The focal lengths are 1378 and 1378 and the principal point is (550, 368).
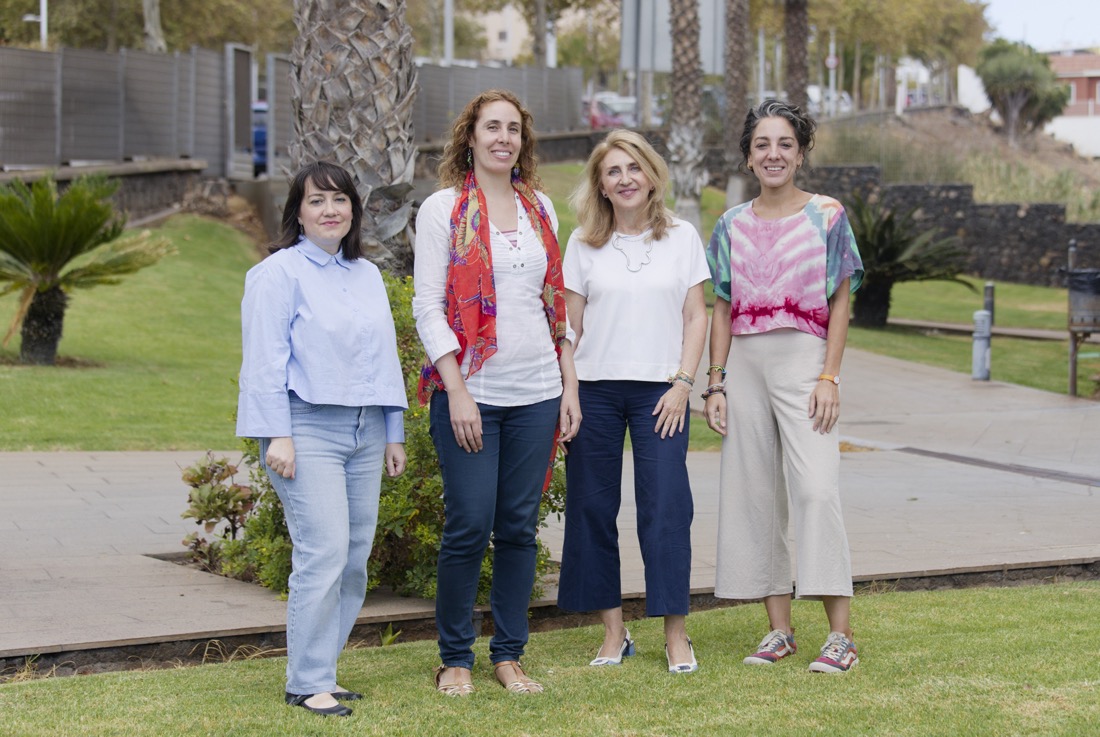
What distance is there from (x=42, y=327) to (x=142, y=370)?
98cm

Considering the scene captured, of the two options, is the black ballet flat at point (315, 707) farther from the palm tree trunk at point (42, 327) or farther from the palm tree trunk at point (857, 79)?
the palm tree trunk at point (857, 79)

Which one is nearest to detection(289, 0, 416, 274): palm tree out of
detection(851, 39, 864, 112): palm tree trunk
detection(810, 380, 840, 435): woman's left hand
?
detection(810, 380, 840, 435): woman's left hand

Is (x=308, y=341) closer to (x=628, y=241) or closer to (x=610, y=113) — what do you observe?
(x=628, y=241)

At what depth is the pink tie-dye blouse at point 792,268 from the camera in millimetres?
4871

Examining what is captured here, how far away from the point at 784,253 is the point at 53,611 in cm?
313

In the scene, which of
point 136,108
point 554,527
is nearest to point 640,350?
point 554,527

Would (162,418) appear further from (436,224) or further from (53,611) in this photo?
(436,224)

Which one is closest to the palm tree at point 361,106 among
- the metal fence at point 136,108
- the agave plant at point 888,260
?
the metal fence at point 136,108

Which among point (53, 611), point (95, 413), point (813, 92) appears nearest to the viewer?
point (53, 611)

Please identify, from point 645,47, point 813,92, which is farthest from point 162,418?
point 813,92

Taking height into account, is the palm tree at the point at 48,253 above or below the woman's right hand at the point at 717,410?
above

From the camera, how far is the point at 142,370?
13.1m

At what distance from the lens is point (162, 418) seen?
11.1 metres

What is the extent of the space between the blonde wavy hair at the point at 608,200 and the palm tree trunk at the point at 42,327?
9051 millimetres
